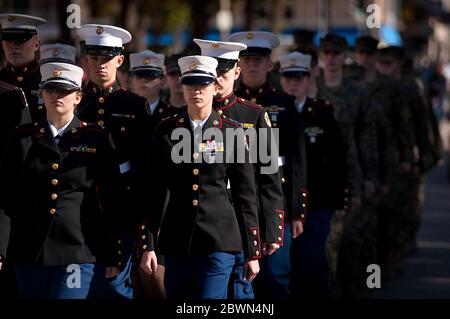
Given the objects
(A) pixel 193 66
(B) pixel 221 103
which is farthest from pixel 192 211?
(B) pixel 221 103

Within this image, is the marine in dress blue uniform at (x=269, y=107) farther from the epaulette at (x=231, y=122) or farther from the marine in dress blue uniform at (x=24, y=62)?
the marine in dress blue uniform at (x=24, y=62)

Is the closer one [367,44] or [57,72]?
[57,72]

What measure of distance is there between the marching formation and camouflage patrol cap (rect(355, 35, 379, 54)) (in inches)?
70.0

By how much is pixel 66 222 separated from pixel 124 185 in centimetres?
139

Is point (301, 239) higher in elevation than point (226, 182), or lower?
lower

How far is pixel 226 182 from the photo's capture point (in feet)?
26.1

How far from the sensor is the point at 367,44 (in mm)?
14008

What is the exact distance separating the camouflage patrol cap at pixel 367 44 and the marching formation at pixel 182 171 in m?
1.78

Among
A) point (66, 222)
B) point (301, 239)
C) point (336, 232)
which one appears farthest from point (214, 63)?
point (336, 232)

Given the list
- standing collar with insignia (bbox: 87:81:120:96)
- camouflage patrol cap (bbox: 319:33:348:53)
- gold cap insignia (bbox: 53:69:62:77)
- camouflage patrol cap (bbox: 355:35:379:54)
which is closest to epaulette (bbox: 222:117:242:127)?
gold cap insignia (bbox: 53:69:62:77)

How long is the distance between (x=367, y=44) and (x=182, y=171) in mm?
6563

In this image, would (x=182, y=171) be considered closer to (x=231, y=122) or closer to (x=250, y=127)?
(x=231, y=122)

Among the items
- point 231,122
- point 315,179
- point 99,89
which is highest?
point 99,89

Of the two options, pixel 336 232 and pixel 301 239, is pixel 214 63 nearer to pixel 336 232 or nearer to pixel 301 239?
pixel 301 239
